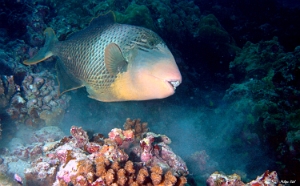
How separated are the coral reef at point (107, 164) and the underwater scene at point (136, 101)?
0.01m

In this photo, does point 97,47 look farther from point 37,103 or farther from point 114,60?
point 37,103

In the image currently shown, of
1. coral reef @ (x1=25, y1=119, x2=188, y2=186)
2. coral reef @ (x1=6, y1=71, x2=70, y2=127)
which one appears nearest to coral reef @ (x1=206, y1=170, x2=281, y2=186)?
coral reef @ (x1=25, y1=119, x2=188, y2=186)

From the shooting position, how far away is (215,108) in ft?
23.1

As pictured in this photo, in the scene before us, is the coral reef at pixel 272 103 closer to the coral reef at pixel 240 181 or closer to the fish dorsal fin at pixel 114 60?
the coral reef at pixel 240 181

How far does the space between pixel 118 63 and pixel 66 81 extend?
1374 millimetres

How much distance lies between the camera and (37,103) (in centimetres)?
536

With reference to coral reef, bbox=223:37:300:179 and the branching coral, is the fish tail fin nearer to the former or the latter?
the branching coral

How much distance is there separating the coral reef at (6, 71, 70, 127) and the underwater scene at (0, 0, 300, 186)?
25 mm

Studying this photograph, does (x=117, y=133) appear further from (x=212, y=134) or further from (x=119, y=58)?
(x=212, y=134)

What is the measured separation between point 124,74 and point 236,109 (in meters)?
4.65

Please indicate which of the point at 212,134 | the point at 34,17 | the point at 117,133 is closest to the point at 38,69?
the point at 34,17

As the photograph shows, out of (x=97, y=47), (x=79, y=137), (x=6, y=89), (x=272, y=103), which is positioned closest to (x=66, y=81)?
(x=97, y=47)

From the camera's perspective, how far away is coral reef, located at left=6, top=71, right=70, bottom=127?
201 inches

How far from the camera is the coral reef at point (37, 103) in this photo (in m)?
5.09
